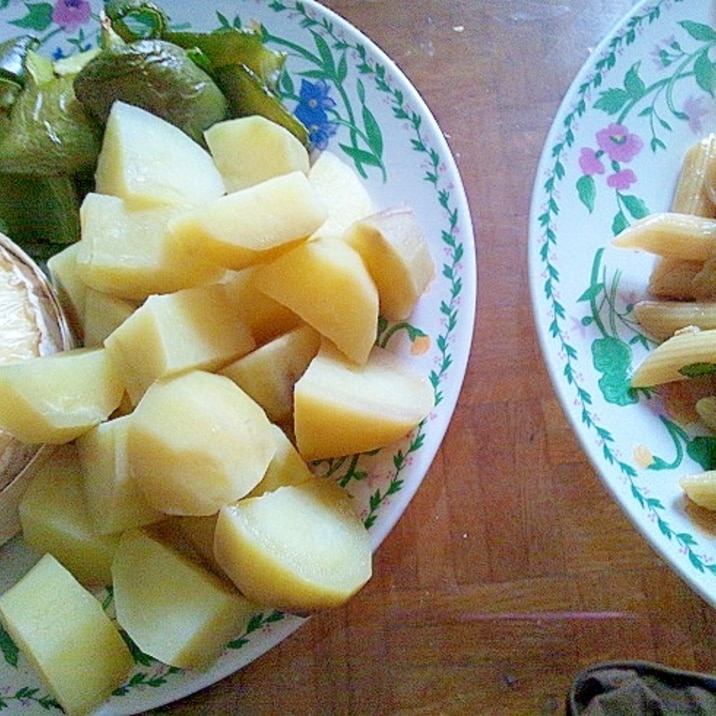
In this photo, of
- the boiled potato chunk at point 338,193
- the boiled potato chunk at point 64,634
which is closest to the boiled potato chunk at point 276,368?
the boiled potato chunk at point 338,193

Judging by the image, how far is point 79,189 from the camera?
3.09 feet

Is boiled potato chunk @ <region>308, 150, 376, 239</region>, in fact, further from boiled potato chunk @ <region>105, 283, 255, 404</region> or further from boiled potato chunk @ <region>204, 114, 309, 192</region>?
boiled potato chunk @ <region>105, 283, 255, 404</region>

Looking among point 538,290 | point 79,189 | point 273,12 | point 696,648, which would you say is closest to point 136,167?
point 79,189

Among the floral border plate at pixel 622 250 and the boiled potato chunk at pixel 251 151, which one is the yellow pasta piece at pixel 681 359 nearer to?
the floral border plate at pixel 622 250

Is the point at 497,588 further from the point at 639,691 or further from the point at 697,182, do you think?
the point at 697,182

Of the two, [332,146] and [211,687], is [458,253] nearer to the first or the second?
[332,146]

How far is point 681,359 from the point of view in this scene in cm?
83

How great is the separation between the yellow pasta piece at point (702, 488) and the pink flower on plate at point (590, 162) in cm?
33

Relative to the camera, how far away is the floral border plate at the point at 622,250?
0.81 metres

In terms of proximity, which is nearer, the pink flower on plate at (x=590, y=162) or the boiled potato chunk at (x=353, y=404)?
the boiled potato chunk at (x=353, y=404)

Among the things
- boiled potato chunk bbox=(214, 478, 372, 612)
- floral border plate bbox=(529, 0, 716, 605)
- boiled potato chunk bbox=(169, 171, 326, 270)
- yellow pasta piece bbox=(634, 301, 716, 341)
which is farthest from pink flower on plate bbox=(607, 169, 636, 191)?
boiled potato chunk bbox=(214, 478, 372, 612)

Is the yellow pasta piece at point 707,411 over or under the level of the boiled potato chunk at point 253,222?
under

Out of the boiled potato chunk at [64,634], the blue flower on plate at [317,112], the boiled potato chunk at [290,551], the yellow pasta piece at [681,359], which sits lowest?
the boiled potato chunk at [64,634]

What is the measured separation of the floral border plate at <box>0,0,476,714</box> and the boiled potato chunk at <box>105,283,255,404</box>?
16 cm
